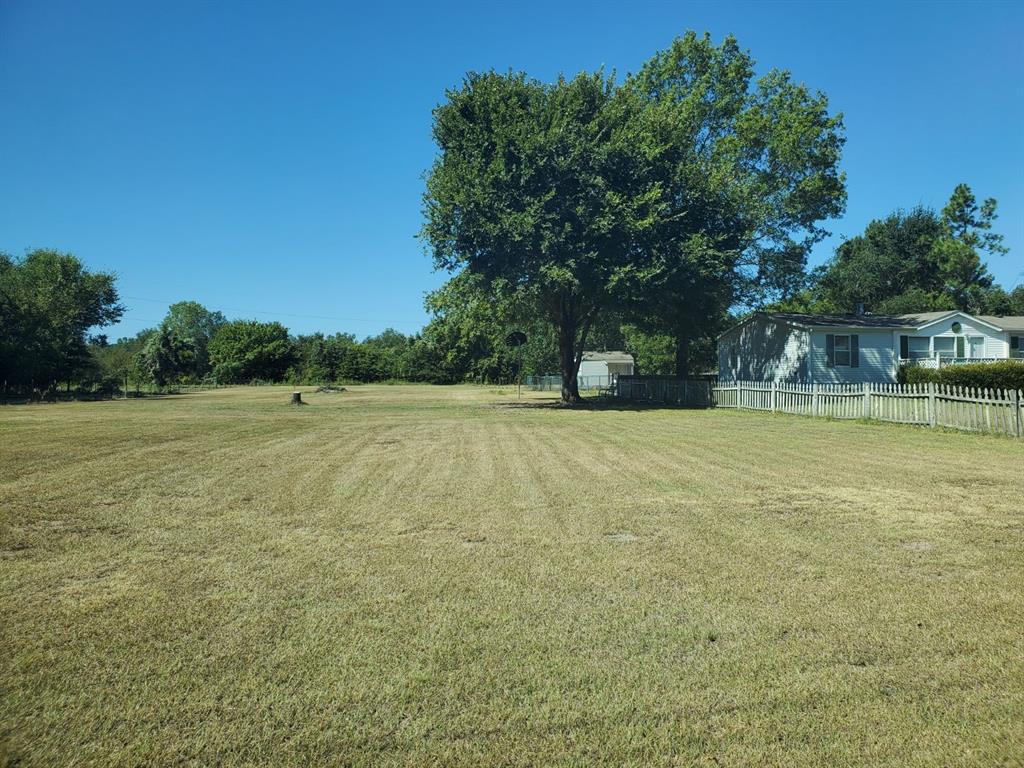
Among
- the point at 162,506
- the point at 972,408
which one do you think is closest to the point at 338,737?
the point at 162,506

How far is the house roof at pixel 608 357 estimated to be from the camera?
85.3 metres

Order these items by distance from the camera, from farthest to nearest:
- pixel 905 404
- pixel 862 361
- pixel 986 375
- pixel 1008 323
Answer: pixel 1008 323, pixel 862 361, pixel 986 375, pixel 905 404

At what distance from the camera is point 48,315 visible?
2229 inches

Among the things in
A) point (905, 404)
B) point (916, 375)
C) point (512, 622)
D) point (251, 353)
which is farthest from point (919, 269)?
point (251, 353)

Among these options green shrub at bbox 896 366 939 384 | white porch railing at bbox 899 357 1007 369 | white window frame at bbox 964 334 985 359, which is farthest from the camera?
white window frame at bbox 964 334 985 359

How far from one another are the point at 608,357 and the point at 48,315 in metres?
59.2

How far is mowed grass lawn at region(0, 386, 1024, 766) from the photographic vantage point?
3082 millimetres

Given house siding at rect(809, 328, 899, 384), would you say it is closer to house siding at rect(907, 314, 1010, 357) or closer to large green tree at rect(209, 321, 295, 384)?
house siding at rect(907, 314, 1010, 357)

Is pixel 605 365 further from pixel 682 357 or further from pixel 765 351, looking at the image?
pixel 765 351

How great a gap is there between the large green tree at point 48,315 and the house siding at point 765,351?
161ft

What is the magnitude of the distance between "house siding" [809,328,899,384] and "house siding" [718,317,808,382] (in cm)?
53

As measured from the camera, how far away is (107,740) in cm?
304

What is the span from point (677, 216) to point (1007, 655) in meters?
26.1

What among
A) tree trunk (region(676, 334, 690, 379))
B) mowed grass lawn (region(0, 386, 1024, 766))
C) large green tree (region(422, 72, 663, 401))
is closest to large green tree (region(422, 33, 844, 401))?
large green tree (region(422, 72, 663, 401))
